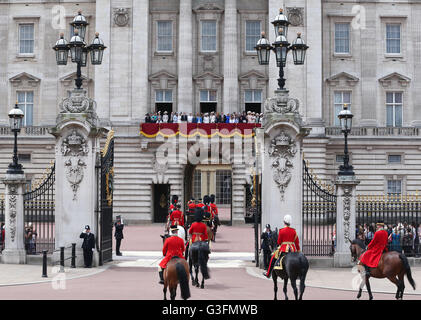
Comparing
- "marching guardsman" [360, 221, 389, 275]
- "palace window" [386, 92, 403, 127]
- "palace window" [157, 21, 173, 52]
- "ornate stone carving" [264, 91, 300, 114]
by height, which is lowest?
"marching guardsman" [360, 221, 389, 275]

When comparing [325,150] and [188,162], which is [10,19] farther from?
[325,150]

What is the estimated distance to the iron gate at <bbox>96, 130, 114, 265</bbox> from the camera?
22828 mm

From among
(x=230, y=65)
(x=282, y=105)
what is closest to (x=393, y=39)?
(x=230, y=65)

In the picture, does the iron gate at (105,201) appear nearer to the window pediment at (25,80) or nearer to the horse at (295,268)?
the horse at (295,268)

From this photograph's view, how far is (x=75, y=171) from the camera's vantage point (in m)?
22.6

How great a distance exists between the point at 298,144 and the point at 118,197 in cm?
2633

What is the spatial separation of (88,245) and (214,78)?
95.3 ft

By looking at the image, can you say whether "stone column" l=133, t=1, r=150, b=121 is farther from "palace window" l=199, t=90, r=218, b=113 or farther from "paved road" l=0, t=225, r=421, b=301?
"paved road" l=0, t=225, r=421, b=301

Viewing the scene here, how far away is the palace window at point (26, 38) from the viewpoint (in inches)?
2015

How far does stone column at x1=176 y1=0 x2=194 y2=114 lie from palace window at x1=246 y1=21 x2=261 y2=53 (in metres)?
4.21

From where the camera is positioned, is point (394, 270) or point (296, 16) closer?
point (394, 270)

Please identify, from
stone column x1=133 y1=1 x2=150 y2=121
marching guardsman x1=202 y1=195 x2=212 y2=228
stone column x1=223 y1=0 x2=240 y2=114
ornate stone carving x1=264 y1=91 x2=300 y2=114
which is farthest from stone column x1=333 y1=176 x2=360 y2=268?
stone column x1=133 y1=1 x2=150 y2=121

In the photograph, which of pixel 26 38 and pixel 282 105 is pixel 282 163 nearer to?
pixel 282 105

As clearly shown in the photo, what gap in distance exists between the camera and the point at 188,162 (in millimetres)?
46688
